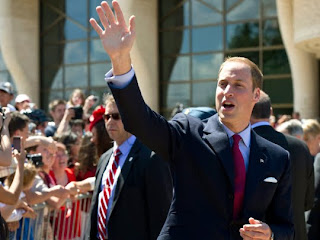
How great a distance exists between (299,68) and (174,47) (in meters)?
5.34

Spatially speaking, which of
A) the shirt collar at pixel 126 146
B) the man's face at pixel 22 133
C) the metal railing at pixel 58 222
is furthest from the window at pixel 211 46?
the shirt collar at pixel 126 146

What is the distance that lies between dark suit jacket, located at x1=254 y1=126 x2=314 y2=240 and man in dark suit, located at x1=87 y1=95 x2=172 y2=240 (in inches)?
43.6

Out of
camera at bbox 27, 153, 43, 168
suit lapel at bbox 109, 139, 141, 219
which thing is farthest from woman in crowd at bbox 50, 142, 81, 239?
suit lapel at bbox 109, 139, 141, 219

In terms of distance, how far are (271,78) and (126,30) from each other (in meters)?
16.1

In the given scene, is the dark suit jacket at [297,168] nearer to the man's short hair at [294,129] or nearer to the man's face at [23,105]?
the man's short hair at [294,129]

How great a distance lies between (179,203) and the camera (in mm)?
2643

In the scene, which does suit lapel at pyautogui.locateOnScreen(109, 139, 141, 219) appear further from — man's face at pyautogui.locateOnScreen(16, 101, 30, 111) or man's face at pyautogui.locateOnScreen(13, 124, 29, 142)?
man's face at pyautogui.locateOnScreen(16, 101, 30, 111)

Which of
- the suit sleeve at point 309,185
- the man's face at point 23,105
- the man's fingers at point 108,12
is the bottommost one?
the suit sleeve at point 309,185

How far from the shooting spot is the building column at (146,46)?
18719 mm

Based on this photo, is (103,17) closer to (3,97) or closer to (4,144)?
(4,144)

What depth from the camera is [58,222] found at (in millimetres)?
5812

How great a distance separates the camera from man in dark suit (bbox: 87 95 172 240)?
3.81m

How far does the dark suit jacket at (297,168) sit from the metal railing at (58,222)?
2414mm

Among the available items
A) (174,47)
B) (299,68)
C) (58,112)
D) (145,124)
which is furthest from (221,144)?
(174,47)
